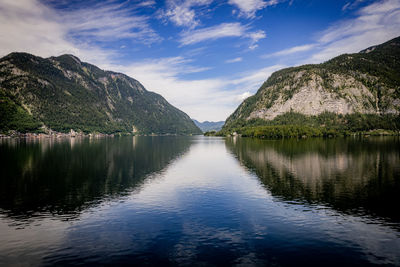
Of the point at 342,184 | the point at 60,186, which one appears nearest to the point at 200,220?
the point at 60,186

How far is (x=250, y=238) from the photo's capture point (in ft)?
89.5

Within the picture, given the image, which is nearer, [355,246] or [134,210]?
[355,246]

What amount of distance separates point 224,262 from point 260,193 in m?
25.3

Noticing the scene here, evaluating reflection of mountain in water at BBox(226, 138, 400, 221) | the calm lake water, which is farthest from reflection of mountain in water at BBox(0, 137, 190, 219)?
reflection of mountain in water at BBox(226, 138, 400, 221)

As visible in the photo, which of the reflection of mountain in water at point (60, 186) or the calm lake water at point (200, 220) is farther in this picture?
the reflection of mountain in water at point (60, 186)

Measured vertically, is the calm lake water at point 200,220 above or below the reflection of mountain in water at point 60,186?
below

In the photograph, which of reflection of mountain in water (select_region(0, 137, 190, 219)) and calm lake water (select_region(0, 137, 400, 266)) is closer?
calm lake water (select_region(0, 137, 400, 266))

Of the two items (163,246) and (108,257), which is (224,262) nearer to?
(163,246)

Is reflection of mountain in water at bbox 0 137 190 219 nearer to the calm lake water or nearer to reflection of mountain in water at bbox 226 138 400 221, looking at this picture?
the calm lake water

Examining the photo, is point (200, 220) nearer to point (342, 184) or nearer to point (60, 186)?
point (60, 186)

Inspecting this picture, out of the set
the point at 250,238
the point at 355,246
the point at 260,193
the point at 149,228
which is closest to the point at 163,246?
the point at 149,228

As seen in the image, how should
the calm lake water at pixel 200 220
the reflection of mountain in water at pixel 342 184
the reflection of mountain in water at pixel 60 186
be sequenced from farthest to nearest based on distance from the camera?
1. the reflection of mountain in water at pixel 342 184
2. the reflection of mountain in water at pixel 60 186
3. the calm lake water at pixel 200 220

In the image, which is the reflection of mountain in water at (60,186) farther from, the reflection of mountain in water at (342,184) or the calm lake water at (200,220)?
the reflection of mountain in water at (342,184)

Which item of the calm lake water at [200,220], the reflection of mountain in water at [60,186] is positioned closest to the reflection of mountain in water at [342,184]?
the calm lake water at [200,220]
